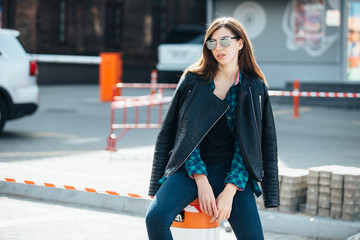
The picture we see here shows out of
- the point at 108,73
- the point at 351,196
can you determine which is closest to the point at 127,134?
the point at 351,196

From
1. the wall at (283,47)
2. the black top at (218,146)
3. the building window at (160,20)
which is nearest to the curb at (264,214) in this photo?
the black top at (218,146)

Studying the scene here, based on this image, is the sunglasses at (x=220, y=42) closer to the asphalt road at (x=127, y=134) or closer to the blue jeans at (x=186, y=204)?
the blue jeans at (x=186, y=204)

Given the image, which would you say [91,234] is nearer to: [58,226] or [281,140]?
[58,226]

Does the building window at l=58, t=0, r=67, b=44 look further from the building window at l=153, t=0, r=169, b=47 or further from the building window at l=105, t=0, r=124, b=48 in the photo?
the building window at l=153, t=0, r=169, b=47

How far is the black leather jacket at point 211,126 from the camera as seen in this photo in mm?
3641

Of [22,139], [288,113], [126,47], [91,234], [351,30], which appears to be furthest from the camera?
[126,47]

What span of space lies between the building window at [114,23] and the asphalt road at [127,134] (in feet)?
34.5

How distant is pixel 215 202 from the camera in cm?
361

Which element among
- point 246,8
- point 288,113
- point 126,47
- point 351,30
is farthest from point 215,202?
point 126,47

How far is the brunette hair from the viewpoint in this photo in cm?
379

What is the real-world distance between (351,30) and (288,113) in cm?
516

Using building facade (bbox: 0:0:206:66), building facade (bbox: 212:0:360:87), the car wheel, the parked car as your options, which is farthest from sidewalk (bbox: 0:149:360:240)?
building facade (bbox: 0:0:206:66)

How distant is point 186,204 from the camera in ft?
11.9

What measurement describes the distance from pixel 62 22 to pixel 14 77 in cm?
1661
